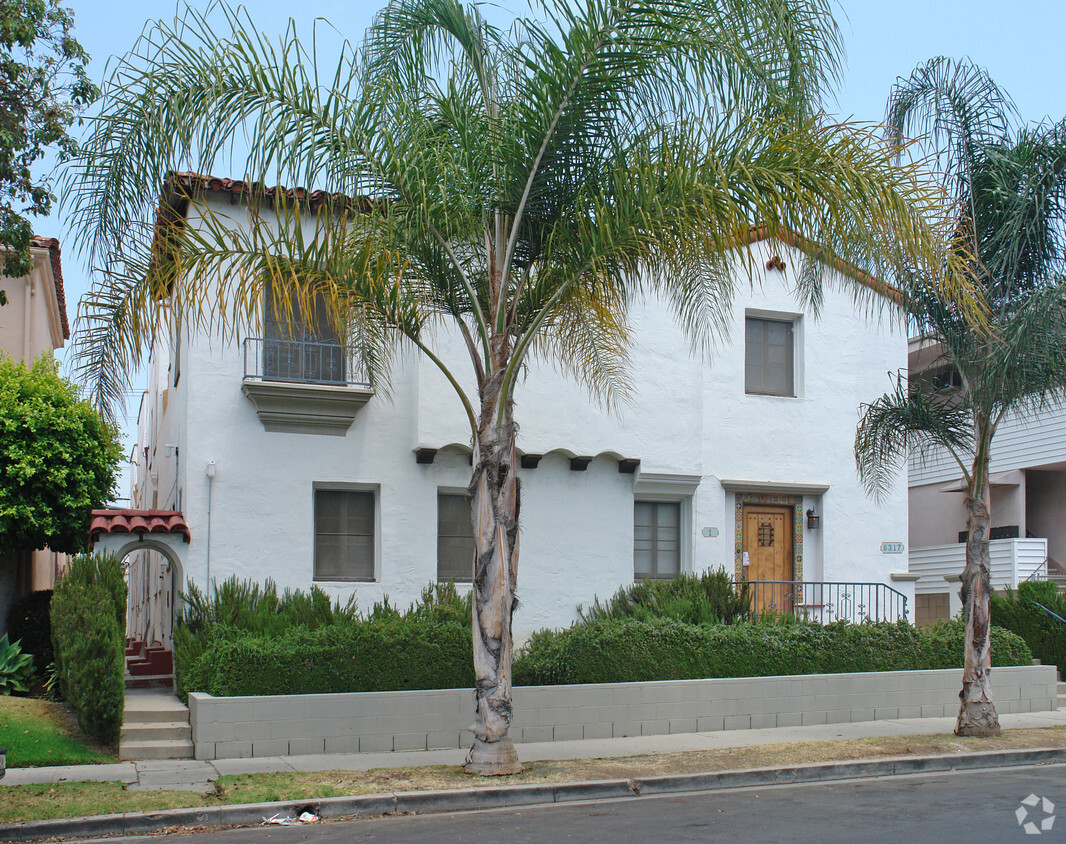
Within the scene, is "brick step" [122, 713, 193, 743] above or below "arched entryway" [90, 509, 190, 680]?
below

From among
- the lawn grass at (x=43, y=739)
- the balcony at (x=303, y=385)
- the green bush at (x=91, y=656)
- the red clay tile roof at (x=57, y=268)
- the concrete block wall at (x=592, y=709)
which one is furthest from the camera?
the red clay tile roof at (x=57, y=268)

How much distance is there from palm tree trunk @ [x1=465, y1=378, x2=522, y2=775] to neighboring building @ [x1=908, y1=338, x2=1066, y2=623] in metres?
14.3

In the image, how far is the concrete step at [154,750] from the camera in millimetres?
10977

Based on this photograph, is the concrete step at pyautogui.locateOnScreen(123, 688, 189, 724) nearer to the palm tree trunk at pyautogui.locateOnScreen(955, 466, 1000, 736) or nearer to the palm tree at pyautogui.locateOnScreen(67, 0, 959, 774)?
the palm tree at pyautogui.locateOnScreen(67, 0, 959, 774)

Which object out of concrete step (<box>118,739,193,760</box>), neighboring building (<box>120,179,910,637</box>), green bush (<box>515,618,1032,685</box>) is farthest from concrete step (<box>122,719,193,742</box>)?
green bush (<box>515,618,1032,685</box>)

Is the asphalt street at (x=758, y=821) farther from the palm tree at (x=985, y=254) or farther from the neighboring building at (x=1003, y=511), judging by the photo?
the neighboring building at (x=1003, y=511)

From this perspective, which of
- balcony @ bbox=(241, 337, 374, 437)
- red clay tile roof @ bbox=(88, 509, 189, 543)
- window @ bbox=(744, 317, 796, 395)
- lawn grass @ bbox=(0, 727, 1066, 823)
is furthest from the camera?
window @ bbox=(744, 317, 796, 395)

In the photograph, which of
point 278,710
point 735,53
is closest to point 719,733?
point 278,710

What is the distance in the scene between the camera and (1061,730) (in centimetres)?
1364

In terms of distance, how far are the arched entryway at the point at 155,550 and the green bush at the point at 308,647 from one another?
2.24 feet

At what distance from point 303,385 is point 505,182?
17.3 ft

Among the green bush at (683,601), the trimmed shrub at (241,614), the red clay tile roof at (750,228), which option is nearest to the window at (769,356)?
the green bush at (683,601)
